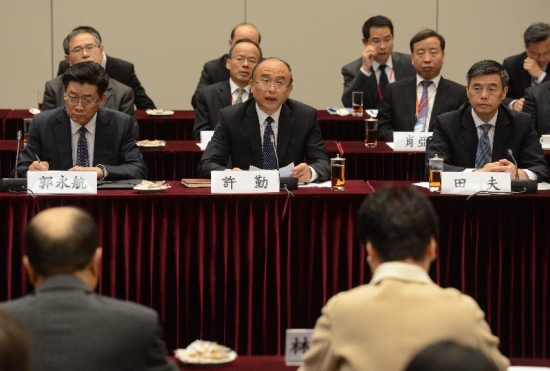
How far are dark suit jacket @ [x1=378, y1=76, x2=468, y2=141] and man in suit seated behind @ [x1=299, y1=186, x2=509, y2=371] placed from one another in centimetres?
422

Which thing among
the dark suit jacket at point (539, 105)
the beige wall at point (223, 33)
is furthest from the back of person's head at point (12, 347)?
the beige wall at point (223, 33)

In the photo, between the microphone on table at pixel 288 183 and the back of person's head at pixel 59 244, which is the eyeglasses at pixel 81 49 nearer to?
the microphone on table at pixel 288 183

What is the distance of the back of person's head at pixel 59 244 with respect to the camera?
204 centimetres

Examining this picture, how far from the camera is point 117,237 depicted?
13.0 feet

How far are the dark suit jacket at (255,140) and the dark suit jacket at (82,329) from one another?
285cm

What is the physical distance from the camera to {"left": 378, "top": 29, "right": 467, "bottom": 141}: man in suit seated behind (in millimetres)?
6262

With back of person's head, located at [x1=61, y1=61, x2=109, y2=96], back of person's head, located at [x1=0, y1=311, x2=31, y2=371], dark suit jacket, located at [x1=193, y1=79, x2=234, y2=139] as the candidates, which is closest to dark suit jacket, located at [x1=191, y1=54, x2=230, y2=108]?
dark suit jacket, located at [x1=193, y1=79, x2=234, y2=139]

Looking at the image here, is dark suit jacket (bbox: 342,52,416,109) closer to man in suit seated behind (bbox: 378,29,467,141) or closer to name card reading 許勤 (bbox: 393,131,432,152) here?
man in suit seated behind (bbox: 378,29,467,141)

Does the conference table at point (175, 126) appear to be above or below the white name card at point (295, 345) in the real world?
above

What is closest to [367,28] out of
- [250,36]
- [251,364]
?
[250,36]

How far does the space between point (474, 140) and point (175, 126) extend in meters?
2.48

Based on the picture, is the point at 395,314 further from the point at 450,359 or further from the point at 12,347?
the point at 12,347

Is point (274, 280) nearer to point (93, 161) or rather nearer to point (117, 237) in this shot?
point (117, 237)

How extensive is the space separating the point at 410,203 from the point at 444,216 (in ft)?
6.52
